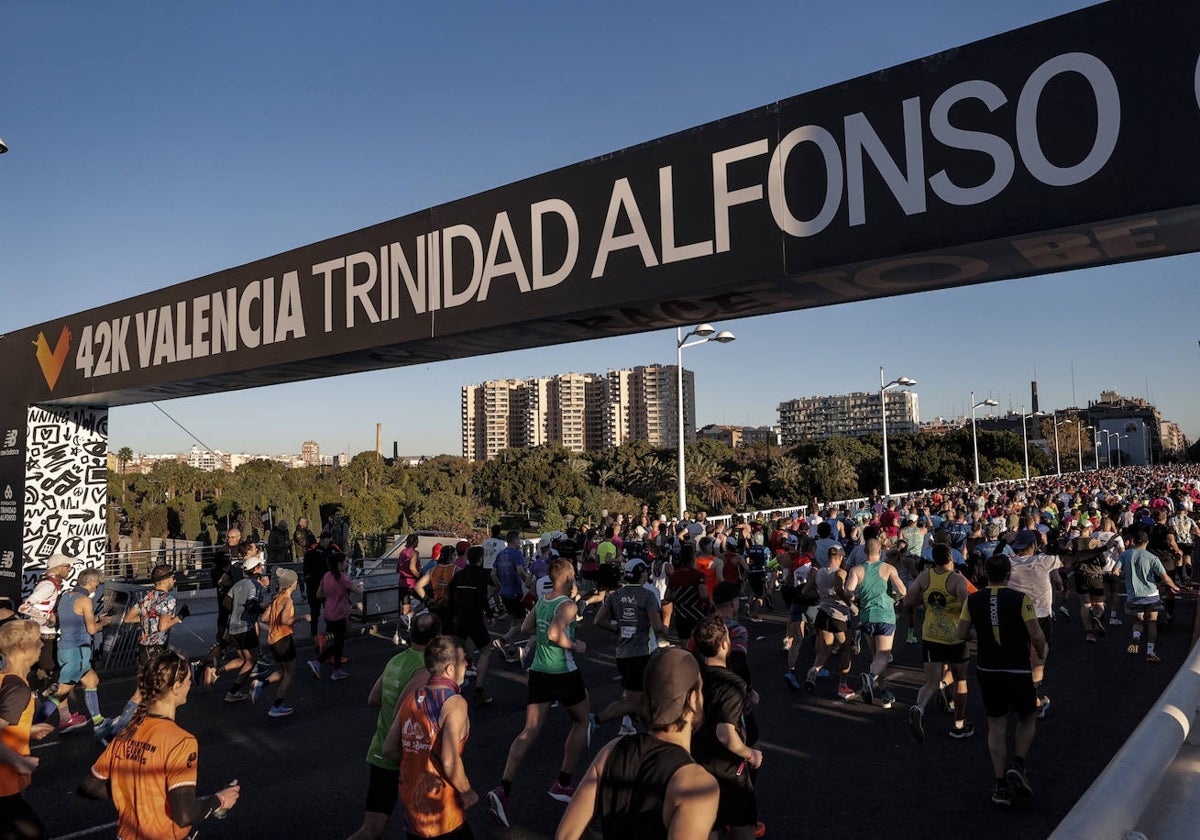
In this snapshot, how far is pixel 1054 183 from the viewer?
490 cm

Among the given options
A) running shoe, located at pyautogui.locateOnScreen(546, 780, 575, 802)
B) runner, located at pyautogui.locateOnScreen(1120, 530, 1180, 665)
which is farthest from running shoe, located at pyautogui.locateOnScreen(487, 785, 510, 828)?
runner, located at pyautogui.locateOnScreen(1120, 530, 1180, 665)

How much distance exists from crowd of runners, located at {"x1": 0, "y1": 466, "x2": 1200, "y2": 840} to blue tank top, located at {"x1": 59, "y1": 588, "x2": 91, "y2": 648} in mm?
17

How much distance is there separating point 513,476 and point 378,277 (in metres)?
58.7

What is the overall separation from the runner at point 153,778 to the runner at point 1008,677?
5.06 m

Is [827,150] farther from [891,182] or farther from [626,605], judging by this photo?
[626,605]

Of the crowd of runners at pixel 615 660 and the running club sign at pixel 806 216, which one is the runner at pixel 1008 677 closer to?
the crowd of runners at pixel 615 660

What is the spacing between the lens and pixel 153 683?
3.25 meters

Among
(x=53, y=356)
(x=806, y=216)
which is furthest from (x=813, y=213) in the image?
(x=53, y=356)

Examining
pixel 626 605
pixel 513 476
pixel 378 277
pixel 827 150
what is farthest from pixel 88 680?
pixel 513 476

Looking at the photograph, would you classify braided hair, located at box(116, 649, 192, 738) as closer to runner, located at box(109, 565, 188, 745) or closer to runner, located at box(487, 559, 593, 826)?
runner, located at box(487, 559, 593, 826)

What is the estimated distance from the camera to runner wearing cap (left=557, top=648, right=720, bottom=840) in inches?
88.2

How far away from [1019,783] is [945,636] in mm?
1691

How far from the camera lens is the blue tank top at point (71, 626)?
7809mm

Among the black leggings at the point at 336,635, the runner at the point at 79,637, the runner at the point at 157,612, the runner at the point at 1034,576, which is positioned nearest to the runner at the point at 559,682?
the runner at the point at 157,612
